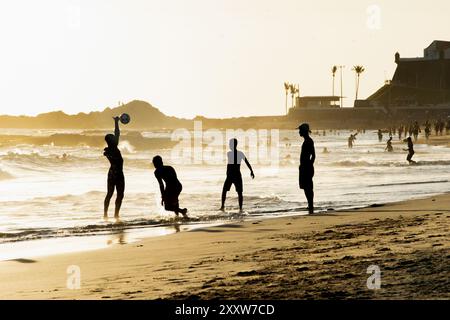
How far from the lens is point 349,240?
9938mm

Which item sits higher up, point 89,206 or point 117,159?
point 117,159

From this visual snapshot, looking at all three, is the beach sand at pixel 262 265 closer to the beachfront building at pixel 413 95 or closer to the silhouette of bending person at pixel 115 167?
the silhouette of bending person at pixel 115 167

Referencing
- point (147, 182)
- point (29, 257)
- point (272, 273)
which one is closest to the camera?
point (272, 273)

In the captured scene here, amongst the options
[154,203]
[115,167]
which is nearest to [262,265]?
[115,167]

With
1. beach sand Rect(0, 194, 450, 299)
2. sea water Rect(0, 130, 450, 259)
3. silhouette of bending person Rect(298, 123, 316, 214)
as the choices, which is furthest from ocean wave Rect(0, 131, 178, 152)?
beach sand Rect(0, 194, 450, 299)

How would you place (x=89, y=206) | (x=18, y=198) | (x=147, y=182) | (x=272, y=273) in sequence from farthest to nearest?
(x=147, y=182) → (x=18, y=198) → (x=89, y=206) → (x=272, y=273)

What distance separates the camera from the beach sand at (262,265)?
655 cm

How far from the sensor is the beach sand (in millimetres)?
6551

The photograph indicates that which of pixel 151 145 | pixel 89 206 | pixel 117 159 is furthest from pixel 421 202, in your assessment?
pixel 151 145

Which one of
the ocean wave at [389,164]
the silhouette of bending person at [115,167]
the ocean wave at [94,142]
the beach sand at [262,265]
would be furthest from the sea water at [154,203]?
the ocean wave at [94,142]

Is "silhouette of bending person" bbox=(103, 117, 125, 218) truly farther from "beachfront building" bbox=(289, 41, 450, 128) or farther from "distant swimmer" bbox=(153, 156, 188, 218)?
"beachfront building" bbox=(289, 41, 450, 128)

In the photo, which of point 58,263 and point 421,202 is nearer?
point 58,263

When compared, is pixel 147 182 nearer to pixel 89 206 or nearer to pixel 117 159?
pixel 89 206
